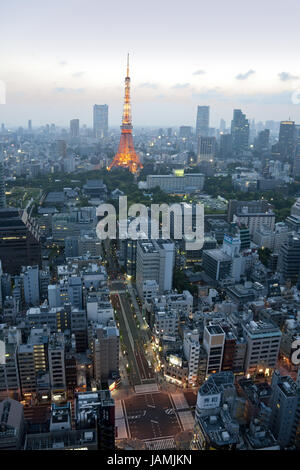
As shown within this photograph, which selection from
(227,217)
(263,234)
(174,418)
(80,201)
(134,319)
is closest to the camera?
(174,418)

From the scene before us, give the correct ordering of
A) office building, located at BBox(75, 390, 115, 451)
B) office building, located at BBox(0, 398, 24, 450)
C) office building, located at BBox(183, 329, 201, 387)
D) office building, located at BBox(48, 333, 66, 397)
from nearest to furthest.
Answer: office building, located at BBox(0, 398, 24, 450)
office building, located at BBox(75, 390, 115, 451)
office building, located at BBox(48, 333, 66, 397)
office building, located at BBox(183, 329, 201, 387)

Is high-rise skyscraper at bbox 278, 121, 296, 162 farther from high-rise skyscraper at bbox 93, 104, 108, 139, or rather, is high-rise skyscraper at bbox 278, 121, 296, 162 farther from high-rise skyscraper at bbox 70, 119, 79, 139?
high-rise skyscraper at bbox 70, 119, 79, 139

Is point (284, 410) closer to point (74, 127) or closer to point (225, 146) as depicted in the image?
point (225, 146)

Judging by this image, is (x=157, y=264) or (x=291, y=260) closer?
(x=157, y=264)

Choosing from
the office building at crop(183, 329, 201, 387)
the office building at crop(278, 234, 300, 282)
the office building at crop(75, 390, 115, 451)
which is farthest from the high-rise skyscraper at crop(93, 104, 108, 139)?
the office building at crop(75, 390, 115, 451)

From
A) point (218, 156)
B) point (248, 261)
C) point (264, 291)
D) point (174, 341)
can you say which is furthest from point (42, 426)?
point (218, 156)

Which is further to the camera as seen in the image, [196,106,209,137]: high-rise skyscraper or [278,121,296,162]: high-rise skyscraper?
[196,106,209,137]: high-rise skyscraper

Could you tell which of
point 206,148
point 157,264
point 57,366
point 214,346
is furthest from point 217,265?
point 206,148
